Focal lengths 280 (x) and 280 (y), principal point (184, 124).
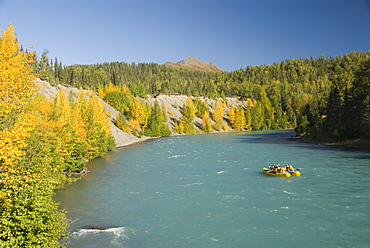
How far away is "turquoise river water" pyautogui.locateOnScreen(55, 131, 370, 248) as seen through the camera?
67.5ft

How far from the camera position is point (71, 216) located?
81.6 ft

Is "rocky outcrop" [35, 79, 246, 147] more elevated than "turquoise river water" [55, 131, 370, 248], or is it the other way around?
"rocky outcrop" [35, 79, 246, 147]

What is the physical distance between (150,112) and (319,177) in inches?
3899

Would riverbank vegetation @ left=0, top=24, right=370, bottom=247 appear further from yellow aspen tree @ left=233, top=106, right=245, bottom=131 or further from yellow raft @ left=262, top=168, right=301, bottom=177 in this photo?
yellow raft @ left=262, top=168, right=301, bottom=177

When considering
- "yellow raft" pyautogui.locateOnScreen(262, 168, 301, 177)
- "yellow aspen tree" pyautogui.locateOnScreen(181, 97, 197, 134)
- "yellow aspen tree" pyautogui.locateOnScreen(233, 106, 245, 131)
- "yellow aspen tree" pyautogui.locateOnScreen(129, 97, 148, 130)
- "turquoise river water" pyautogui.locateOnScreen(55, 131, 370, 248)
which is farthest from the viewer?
"yellow aspen tree" pyautogui.locateOnScreen(233, 106, 245, 131)

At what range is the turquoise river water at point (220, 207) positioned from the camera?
810 inches

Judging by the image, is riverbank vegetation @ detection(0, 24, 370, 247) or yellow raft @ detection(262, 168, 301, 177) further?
yellow raft @ detection(262, 168, 301, 177)

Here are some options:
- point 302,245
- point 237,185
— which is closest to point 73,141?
point 237,185

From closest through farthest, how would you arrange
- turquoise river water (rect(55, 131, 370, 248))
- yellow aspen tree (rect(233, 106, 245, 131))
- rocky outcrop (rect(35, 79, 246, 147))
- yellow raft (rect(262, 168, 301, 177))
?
turquoise river water (rect(55, 131, 370, 248)) < yellow raft (rect(262, 168, 301, 177)) < rocky outcrop (rect(35, 79, 246, 147)) < yellow aspen tree (rect(233, 106, 245, 131))

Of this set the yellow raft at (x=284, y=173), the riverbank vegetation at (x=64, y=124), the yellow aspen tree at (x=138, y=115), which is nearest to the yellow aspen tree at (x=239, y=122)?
the riverbank vegetation at (x=64, y=124)

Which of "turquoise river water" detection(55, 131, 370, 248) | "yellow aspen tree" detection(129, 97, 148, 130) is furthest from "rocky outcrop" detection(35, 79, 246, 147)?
"turquoise river water" detection(55, 131, 370, 248)

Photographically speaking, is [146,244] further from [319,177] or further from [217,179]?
[319,177]

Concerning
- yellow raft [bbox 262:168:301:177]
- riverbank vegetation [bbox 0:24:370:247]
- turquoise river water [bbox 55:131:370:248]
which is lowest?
turquoise river water [bbox 55:131:370:248]

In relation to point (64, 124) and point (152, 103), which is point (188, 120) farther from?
point (64, 124)
